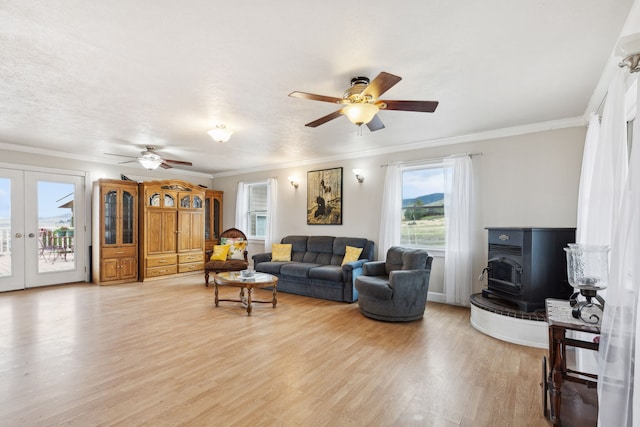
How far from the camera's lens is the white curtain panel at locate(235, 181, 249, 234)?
773 cm

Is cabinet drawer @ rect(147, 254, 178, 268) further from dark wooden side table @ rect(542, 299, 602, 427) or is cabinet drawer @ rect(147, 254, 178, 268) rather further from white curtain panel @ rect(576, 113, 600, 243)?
white curtain panel @ rect(576, 113, 600, 243)

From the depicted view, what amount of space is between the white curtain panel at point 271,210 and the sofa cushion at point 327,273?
86.5 inches

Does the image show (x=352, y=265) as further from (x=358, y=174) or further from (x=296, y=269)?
(x=358, y=174)

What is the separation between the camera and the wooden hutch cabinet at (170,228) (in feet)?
21.4

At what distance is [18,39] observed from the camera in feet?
7.20

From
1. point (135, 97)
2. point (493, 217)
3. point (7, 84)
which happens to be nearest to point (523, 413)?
point (493, 217)

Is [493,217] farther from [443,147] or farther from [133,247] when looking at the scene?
[133,247]

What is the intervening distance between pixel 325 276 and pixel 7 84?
4.32 meters

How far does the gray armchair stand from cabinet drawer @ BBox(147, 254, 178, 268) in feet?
15.2

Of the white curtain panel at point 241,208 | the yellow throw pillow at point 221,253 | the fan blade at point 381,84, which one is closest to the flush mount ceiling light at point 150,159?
the yellow throw pillow at point 221,253

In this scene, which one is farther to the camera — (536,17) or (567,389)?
(567,389)

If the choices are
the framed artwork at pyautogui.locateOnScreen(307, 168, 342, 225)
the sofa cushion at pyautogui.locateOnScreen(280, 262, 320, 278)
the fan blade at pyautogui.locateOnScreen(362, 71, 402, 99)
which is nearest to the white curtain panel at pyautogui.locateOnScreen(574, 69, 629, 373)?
the fan blade at pyautogui.locateOnScreen(362, 71, 402, 99)

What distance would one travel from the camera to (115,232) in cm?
624

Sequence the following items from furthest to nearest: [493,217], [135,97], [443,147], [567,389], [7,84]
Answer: [443,147] < [493,217] < [135,97] < [7,84] < [567,389]
